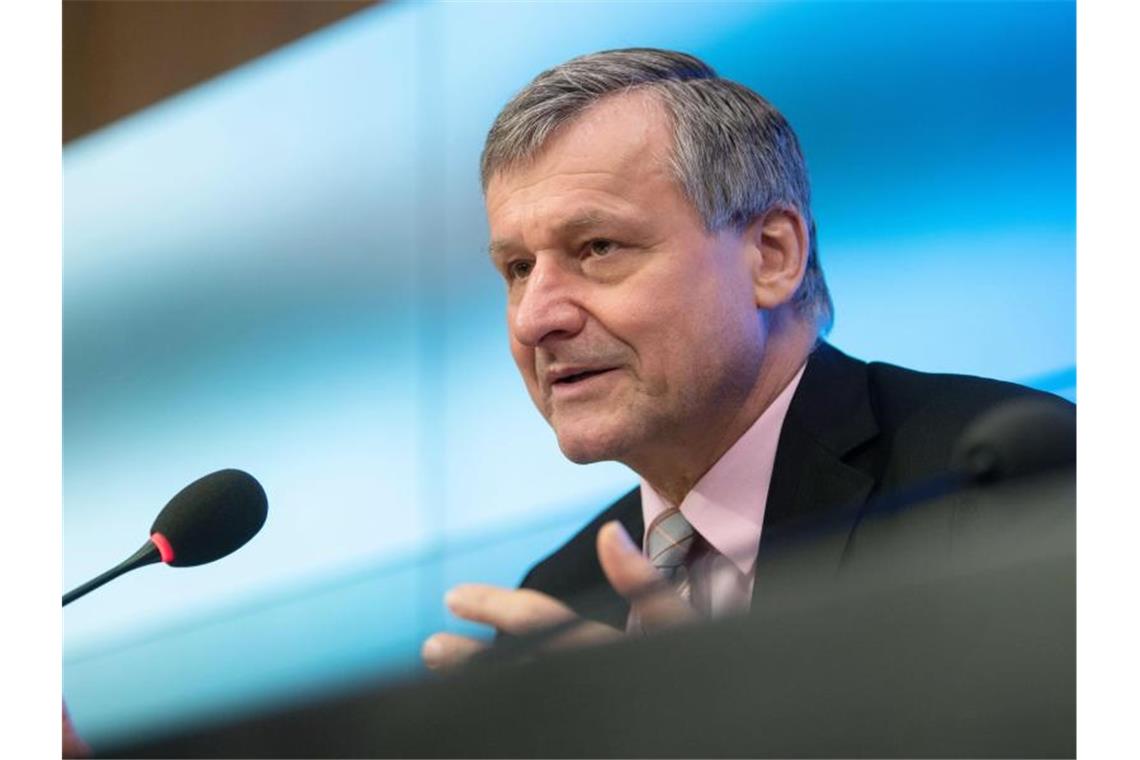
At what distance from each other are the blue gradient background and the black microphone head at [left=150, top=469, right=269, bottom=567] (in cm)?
3

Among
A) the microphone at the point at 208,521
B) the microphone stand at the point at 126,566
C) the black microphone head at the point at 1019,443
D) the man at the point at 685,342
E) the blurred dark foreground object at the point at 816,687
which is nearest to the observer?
the blurred dark foreground object at the point at 816,687

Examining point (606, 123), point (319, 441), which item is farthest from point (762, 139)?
point (319, 441)

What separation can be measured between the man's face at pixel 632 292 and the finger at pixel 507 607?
0.65ft

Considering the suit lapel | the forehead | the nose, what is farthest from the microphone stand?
the suit lapel

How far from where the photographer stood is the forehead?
2.03 m

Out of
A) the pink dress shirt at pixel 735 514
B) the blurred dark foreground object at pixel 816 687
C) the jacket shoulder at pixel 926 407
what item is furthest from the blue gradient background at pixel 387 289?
the blurred dark foreground object at pixel 816 687

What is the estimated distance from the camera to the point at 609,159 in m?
2.04

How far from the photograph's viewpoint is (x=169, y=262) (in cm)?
253

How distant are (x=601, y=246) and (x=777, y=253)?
217mm

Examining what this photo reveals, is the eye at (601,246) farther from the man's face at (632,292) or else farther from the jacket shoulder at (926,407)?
the jacket shoulder at (926,407)

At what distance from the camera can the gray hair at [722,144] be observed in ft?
6.48

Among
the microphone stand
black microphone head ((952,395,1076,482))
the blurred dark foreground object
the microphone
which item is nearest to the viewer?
the blurred dark foreground object

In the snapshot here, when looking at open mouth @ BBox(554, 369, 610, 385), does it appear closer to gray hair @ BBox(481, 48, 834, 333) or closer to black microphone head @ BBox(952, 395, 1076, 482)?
gray hair @ BBox(481, 48, 834, 333)

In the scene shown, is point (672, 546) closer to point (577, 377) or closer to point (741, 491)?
point (741, 491)
